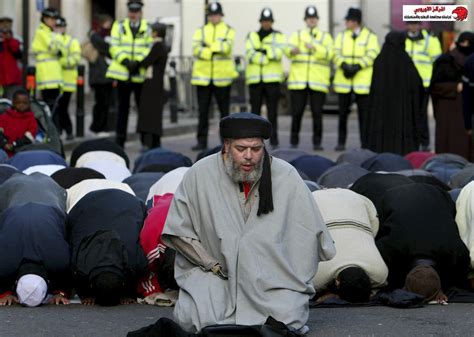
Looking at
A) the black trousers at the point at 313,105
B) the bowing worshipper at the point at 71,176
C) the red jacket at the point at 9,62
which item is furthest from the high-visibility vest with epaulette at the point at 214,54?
the bowing worshipper at the point at 71,176

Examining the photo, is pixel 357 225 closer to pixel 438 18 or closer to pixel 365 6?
pixel 438 18

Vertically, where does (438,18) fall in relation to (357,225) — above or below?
above

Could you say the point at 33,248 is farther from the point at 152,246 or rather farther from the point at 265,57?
the point at 265,57

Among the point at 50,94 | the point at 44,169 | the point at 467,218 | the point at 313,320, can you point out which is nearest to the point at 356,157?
the point at 44,169

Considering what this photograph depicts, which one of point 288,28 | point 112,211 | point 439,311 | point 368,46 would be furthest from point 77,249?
point 288,28

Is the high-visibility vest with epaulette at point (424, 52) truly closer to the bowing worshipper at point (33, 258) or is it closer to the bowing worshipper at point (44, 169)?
the bowing worshipper at point (44, 169)

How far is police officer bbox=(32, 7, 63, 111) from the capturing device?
73.9 ft

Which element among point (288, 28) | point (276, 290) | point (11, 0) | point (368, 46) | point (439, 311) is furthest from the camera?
point (11, 0)

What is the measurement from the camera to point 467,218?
36.6 feet

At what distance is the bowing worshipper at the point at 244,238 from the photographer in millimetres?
9266

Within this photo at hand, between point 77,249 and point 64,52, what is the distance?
12.5 m

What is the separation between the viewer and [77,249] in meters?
10.6

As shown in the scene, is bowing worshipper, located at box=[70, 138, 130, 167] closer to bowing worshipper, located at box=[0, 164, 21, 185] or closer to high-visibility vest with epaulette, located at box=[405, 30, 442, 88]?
bowing worshipper, located at box=[0, 164, 21, 185]

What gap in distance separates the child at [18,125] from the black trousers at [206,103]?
534 cm
